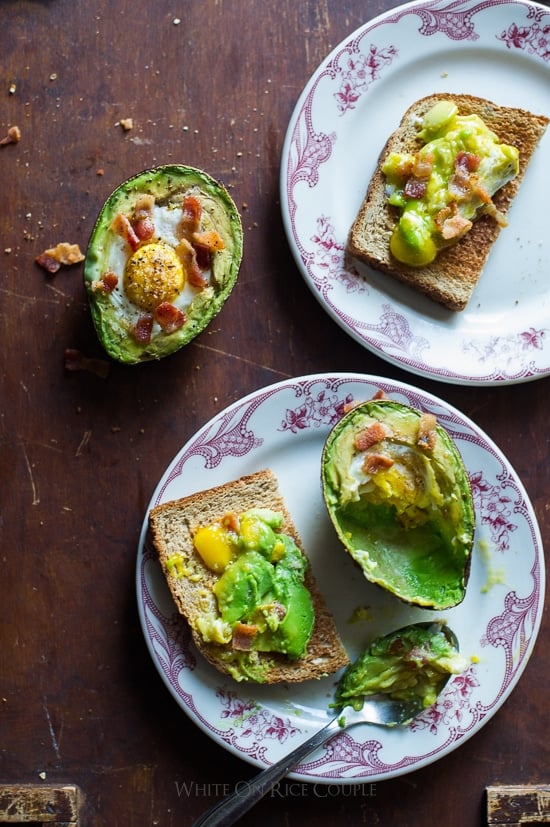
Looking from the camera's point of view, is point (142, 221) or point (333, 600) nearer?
point (142, 221)

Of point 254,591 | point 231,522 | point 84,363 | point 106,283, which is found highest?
point 106,283

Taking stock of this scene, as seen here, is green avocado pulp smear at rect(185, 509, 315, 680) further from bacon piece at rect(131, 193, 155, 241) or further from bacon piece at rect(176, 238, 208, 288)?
bacon piece at rect(131, 193, 155, 241)

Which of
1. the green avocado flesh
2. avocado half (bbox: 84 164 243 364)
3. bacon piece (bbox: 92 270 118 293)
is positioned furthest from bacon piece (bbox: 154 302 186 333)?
the green avocado flesh

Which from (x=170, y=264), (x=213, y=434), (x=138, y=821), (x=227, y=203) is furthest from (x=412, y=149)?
(x=138, y=821)

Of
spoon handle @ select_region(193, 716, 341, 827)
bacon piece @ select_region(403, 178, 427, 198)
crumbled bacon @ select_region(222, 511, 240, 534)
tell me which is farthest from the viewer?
bacon piece @ select_region(403, 178, 427, 198)

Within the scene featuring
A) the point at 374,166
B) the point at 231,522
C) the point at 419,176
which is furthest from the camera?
the point at 374,166

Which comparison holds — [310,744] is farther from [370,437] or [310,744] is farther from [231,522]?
[370,437]

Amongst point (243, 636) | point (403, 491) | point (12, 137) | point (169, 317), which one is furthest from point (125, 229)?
point (243, 636)
